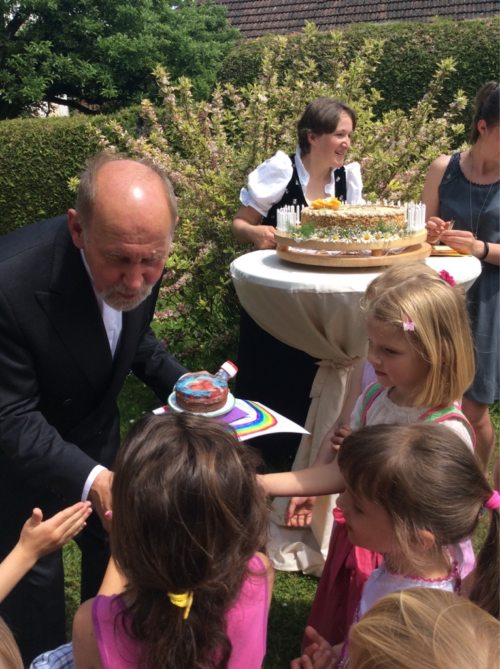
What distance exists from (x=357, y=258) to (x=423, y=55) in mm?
10614

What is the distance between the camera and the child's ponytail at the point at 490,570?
5.74 ft

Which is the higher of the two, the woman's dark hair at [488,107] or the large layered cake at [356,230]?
the woman's dark hair at [488,107]

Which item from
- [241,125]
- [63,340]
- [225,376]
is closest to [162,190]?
[63,340]

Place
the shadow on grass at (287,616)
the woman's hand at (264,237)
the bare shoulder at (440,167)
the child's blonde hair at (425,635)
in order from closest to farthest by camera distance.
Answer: the child's blonde hair at (425,635) < the shadow on grass at (287,616) < the bare shoulder at (440,167) < the woman's hand at (264,237)

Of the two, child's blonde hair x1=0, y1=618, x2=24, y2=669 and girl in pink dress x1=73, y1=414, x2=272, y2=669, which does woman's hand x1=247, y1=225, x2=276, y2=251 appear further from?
child's blonde hair x1=0, y1=618, x2=24, y2=669

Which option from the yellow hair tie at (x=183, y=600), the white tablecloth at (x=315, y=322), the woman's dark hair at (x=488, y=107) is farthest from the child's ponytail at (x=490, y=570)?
the woman's dark hair at (x=488, y=107)

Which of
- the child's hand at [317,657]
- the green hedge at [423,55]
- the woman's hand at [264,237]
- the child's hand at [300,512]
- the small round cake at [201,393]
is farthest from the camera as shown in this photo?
the green hedge at [423,55]

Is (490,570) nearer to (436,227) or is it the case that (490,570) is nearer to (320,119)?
(436,227)

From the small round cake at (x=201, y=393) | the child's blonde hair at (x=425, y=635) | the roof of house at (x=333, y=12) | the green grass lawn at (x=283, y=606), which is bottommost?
the green grass lawn at (x=283, y=606)

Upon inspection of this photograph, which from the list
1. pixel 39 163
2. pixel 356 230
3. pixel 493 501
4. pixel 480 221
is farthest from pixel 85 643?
pixel 39 163

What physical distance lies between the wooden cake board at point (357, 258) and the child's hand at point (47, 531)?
1.66 m

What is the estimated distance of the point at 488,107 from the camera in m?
3.29

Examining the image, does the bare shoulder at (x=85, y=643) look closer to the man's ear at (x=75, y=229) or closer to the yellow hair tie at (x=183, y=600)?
the yellow hair tie at (x=183, y=600)

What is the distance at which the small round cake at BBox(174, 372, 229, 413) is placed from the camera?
216cm
